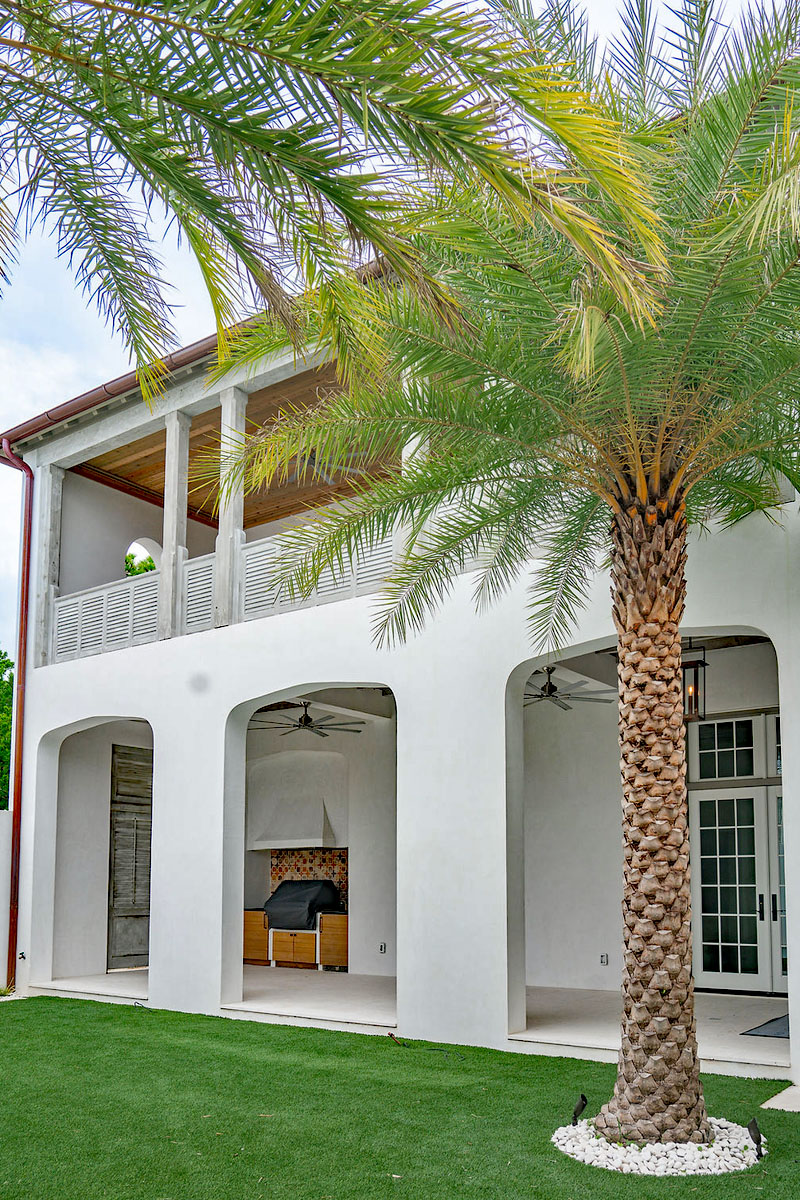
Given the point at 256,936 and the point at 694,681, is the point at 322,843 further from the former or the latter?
the point at 694,681

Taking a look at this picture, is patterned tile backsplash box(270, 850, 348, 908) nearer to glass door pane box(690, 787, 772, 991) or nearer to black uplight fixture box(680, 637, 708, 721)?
glass door pane box(690, 787, 772, 991)

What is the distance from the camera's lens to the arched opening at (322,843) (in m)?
15.1

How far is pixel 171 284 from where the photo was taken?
576 cm

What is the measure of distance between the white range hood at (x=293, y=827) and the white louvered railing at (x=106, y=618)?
4.29 meters

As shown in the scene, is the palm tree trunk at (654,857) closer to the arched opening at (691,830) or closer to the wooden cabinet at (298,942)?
the arched opening at (691,830)

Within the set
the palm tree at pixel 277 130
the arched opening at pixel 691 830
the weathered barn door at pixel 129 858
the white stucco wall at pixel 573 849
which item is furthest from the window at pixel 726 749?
the palm tree at pixel 277 130

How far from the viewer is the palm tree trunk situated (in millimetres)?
6125

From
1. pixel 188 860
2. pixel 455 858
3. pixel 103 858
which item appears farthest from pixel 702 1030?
pixel 103 858

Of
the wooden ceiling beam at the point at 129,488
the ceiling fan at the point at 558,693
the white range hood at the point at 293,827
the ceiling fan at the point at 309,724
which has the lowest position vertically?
the white range hood at the point at 293,827

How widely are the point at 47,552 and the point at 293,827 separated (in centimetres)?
547

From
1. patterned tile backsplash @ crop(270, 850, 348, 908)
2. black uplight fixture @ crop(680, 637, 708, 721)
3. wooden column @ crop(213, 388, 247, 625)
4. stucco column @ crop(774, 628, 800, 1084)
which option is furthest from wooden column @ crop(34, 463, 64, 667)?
stucco column @ crop(774, 628, 800, 1084)

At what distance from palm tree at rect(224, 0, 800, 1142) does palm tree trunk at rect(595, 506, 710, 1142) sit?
0.5 inches

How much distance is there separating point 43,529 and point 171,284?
A: 9864mm

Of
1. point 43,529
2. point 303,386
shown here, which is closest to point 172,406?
point 303,386
